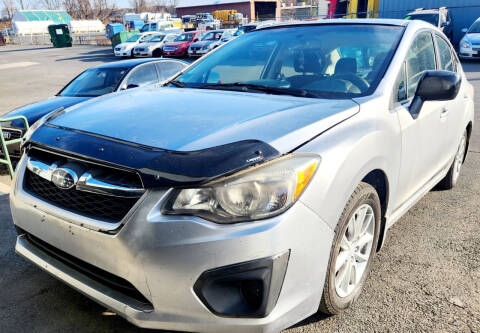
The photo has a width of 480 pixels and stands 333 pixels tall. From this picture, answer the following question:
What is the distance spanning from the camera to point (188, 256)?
1681mm

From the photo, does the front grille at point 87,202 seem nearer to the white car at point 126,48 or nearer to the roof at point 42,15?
the white car at point 126,48

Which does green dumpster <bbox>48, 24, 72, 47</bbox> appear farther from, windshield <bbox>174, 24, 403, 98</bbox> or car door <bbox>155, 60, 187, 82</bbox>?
windshield <bbox>174, 24, 403, 98</bbox>

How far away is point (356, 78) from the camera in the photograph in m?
2.74

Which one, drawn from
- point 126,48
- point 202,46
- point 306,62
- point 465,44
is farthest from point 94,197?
point 126,48

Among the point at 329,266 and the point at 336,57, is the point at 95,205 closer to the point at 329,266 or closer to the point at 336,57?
the point at 329,266

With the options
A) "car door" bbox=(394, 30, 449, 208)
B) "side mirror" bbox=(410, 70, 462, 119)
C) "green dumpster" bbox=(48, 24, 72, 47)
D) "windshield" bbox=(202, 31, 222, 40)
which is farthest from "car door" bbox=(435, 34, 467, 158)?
"green dumpster" bbox=(48, 24, 72, 47)

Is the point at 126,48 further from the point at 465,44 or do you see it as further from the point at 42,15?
the point at 42,15

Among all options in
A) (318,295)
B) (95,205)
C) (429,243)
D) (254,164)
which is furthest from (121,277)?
(429,243)

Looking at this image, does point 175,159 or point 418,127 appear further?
point 418,127

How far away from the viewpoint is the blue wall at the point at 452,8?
22578 millimetres

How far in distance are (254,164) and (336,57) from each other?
164 cm

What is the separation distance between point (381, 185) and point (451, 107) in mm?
1480

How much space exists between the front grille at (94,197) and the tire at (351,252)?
40.4 inches

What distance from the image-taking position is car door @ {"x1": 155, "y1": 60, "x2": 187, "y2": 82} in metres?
7.38
